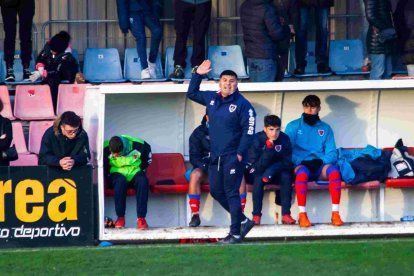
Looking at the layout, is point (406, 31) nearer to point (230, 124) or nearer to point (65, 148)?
point (230, 124)

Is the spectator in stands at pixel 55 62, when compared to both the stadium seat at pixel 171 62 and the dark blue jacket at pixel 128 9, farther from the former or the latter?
the stadium seat at pixel 171 62

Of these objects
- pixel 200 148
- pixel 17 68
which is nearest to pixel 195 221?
pixel 200 148

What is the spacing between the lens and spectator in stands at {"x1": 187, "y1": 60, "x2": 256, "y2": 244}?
1259cm

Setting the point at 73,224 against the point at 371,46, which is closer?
the point at 73,224

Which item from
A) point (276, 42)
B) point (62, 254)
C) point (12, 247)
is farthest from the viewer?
point (276, 42)

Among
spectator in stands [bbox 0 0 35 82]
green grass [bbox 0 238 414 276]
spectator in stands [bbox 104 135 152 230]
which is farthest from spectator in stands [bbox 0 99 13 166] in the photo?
spectator in stands [bbox 0 0 35 82]

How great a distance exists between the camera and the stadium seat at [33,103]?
52.9ft

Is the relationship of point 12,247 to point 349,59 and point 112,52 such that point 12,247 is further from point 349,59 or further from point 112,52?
point 349,59

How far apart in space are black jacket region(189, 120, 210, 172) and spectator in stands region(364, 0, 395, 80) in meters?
3.20

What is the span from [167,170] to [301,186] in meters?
1.66

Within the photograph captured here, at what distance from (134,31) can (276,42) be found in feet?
7.76

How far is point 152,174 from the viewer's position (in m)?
14.3

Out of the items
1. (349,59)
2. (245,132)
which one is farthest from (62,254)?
(349,59)

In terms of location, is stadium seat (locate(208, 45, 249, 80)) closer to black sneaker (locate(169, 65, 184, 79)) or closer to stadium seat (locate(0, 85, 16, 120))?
black sneaker (locate(169, 65, 184, 79))
